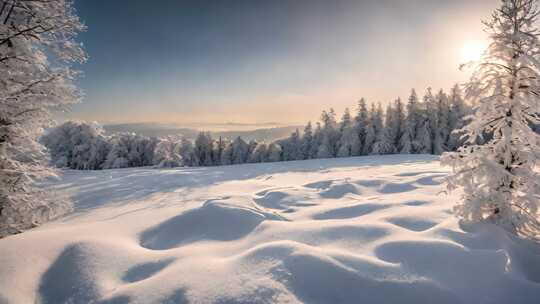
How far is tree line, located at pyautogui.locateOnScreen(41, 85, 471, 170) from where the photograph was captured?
129 feet

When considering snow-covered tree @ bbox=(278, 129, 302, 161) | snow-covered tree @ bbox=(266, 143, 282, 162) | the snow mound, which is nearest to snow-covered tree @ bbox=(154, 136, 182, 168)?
snow-covered tree @ bbox=(266, 143, 282, 162)

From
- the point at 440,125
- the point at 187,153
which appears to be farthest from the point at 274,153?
the point at 440,125

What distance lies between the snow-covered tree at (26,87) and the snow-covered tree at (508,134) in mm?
8090

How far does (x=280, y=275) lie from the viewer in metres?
3.12

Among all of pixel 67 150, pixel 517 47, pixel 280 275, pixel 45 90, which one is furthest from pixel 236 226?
pixel 67 150

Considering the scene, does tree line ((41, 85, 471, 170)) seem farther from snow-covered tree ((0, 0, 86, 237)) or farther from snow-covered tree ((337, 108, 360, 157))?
snow-covered tree ((0, 0, 86, 237))

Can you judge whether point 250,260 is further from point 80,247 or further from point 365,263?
point 80,247

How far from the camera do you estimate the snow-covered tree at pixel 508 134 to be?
13.8ft

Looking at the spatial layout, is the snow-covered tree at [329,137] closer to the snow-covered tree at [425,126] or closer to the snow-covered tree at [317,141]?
the snow-covered tree at [317,141]

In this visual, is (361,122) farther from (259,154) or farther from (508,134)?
(508,134)

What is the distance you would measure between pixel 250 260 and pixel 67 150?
62.7m

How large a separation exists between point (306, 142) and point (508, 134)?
4589cm

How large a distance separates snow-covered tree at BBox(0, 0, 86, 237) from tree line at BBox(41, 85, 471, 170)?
105ft

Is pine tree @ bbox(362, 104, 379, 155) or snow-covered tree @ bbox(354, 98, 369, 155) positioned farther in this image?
snow-covered tree @ bbox(354, 98, 369, 155)
